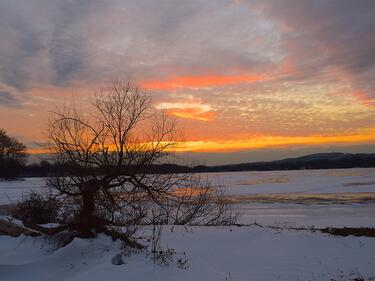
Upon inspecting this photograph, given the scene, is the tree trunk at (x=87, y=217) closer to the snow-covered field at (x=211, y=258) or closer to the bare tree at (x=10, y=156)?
the snow-covered field at (x=211, y=258)

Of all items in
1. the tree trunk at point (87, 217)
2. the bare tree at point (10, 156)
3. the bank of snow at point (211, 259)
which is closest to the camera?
the bank of snow at point (211, 259)

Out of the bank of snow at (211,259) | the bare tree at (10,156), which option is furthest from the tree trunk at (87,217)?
the bare tree at (10,156)

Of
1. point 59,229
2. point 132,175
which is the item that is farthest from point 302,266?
point 59,229

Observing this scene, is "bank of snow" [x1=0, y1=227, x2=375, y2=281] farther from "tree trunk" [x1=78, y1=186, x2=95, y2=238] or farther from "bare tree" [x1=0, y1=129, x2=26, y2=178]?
"bare tree" [x1=0, y1=129, x2=26, y2=178]

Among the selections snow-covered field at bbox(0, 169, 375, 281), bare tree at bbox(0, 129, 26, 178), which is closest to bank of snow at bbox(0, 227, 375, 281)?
snow-covered field at bbox(0, 169, 375, 281)

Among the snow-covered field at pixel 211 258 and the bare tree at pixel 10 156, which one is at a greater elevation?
the bare tree at pixel 10 156

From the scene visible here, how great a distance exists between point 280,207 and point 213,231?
14398 mm

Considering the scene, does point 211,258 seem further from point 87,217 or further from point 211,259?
point 87,217

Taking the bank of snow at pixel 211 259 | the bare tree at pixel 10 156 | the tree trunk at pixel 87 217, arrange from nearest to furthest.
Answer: the bank of snow at pixel 211 259 → the tree trunk at pixel 87 217 → the bare tree at pixel 10 156

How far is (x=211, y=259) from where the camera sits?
9508 mm

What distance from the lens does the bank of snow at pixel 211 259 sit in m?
8.20

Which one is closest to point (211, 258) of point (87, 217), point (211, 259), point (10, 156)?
point (211, 259)

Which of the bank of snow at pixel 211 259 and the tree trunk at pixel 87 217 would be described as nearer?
the bank of snow at pixel 211 259

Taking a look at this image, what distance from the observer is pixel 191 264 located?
29.1 feet
